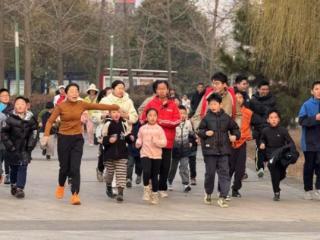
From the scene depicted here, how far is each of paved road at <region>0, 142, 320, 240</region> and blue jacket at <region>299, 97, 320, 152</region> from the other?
2.73 ft

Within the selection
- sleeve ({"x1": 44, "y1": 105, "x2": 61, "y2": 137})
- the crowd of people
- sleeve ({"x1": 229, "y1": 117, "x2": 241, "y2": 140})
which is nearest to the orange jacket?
the crowd of people

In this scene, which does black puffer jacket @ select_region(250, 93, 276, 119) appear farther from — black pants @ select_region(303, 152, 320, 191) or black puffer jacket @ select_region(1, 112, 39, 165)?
black puffer jacket @ select_region(1, 112, 39, 165)

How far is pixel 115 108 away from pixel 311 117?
3024mm

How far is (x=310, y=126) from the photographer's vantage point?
12477 millimetres

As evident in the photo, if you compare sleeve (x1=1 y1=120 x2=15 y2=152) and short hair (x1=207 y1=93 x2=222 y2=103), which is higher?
short hair (x1=207 y1=93 x2=222 y2=103)

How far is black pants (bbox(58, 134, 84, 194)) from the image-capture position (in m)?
11.4

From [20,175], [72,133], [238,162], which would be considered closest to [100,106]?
[72,133]

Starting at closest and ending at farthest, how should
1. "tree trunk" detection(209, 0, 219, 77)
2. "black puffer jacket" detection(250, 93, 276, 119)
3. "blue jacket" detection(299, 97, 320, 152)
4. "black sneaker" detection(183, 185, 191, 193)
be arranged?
"blue jacket" detection(299, 97, 320, 152), "black sneaker" detection(183, 185, 191, 193), "black puffer jacket" detection(250, 93, 276, 119), "tree trunk" detection(209, 0, 219, 77)

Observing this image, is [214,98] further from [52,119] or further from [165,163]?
[52,119]

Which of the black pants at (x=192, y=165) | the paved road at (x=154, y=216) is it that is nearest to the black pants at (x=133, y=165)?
the paved road at (x=154, y=216)

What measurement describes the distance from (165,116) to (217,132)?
966 millimetres

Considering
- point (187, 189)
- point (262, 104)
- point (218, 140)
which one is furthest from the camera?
point (262, 104)

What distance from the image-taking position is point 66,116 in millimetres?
11375

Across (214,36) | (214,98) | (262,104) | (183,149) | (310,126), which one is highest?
(214,36)
